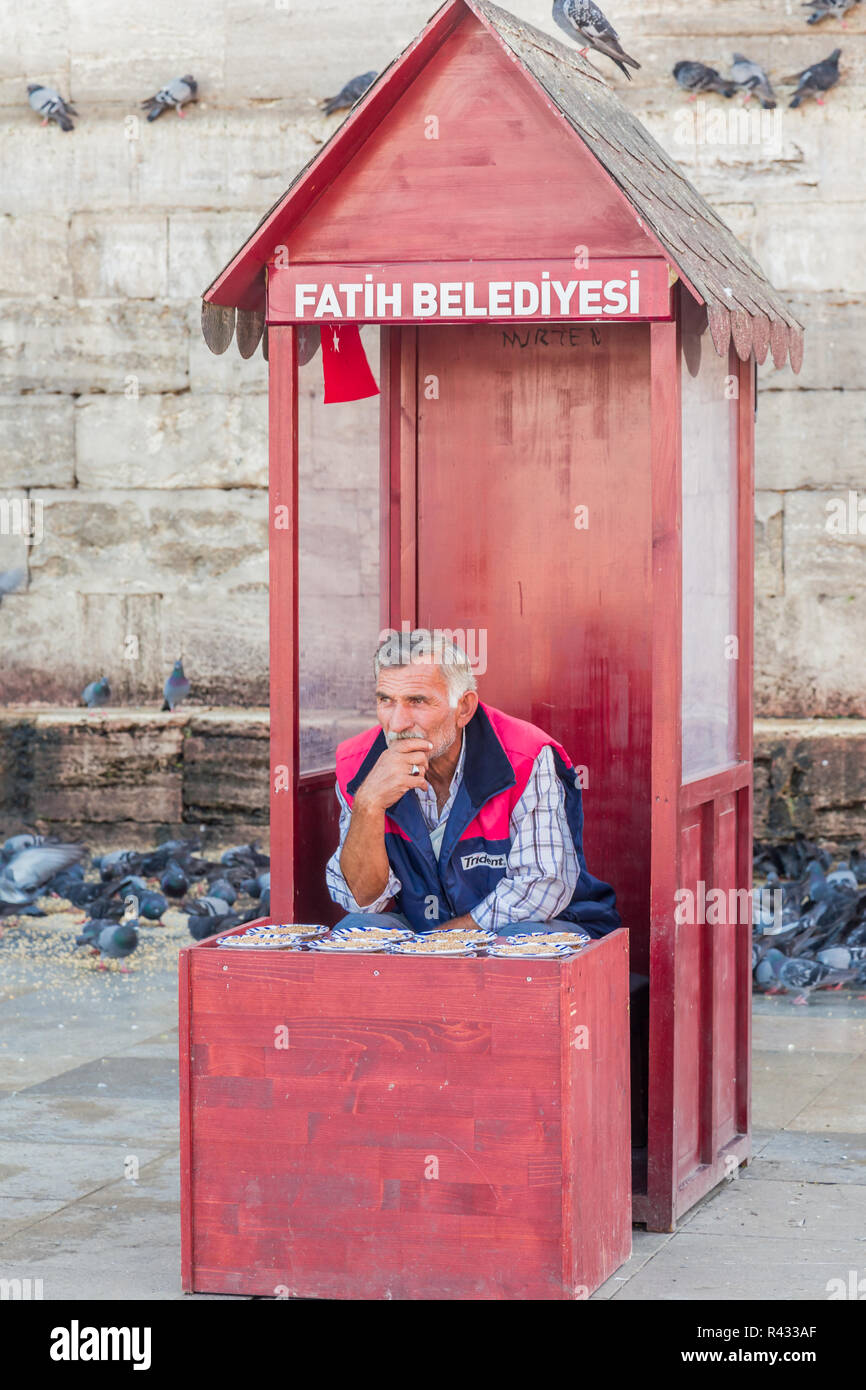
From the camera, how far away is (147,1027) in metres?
6.84

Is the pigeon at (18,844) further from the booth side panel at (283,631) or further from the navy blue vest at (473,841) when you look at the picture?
the navy blue vest at (473,841)

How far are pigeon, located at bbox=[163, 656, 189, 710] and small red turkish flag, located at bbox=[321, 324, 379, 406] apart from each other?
475 centimetres

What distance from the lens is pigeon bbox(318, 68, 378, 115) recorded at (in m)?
9.69

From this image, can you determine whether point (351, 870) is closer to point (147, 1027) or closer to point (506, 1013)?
point (506, 1013)

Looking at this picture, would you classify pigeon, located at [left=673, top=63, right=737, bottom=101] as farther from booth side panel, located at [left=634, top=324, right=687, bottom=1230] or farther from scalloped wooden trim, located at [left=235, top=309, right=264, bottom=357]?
booth side panel, located at [left=634, top=324, right=687, bottom=1230]

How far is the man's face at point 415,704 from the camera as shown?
4.61 metres

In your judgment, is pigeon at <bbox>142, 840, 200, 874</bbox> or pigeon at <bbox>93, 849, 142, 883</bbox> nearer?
pigeon at <bbox>93, 849, 142, 883</bbox>

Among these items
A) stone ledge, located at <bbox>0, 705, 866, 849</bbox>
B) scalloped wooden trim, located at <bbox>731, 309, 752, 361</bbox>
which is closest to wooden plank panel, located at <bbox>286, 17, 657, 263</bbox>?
scalloped wooden trim, located at <bbox>731, 309, 752, 361</bbox>

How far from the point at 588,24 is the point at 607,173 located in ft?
16.1

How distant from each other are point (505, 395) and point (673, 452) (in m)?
1.08

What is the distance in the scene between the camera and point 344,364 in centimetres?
521

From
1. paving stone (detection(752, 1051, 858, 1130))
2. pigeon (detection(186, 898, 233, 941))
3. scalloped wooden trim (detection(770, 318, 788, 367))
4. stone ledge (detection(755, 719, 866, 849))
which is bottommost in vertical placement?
paving stone (detection(752, 1051, 858, 1130))

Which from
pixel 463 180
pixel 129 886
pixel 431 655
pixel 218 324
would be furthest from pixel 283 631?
pixel 129 886

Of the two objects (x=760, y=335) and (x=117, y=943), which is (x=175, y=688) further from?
(x=760, y=335)
